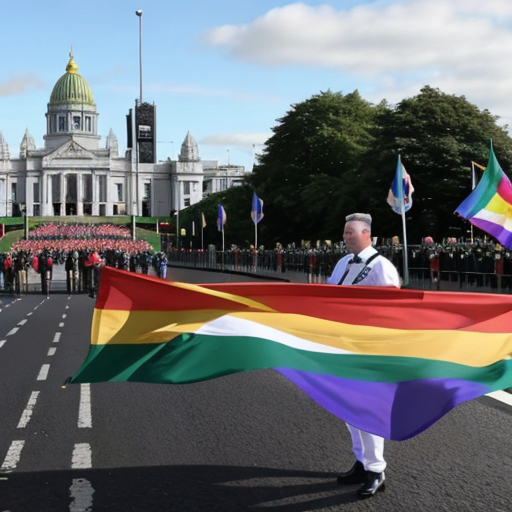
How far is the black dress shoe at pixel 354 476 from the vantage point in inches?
252

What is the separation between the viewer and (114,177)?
18862cm

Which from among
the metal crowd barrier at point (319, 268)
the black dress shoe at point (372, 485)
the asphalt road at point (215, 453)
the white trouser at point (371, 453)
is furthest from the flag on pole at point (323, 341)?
the metal crowd barrier at point (319, 268)

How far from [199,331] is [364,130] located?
6569 cm

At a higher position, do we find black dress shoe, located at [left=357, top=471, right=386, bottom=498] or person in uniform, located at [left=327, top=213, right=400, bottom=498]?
person in uniform, located at [left=327, top=213, right=400, bottom=498]

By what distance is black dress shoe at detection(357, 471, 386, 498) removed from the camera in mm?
6074

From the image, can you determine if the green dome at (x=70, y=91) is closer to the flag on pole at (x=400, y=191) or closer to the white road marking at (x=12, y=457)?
the flag on pole at (x=400, y=191)

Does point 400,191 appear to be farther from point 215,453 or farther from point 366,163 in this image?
point 366,163

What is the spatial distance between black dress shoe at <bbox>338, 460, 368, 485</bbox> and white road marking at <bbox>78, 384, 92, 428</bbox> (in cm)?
303

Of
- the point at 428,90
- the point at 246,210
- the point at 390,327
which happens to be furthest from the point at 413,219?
the point at 390,327

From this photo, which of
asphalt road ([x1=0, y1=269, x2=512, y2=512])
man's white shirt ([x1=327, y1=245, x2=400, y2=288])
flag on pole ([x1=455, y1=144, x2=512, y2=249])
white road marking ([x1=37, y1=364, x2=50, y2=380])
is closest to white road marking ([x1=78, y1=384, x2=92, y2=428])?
asphalt road ([x1=0, y1=269, x2=512, y2=512])

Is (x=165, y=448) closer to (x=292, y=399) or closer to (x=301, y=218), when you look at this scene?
(x=292, y=399)

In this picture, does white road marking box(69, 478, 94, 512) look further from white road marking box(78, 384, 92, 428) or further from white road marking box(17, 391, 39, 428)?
white road marking box(17, 391, 39, 428)

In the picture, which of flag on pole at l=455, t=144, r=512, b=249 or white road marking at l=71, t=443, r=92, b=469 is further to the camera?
flag on pole at l=455, t=144, r=512, b=249

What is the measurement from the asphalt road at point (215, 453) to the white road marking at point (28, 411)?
Result: 2 centimetres
